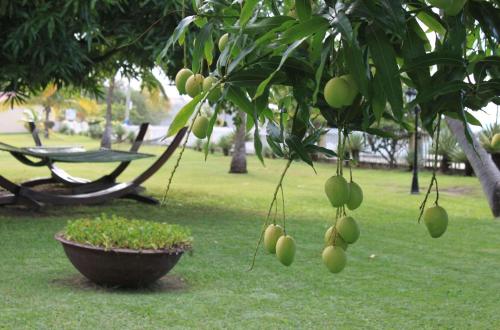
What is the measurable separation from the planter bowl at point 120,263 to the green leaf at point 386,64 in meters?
3.47

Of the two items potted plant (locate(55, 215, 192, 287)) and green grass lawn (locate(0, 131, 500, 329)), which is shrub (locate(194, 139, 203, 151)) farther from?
potted plant (locate(55, 215, 192, 287))

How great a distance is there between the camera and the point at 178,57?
739 cm

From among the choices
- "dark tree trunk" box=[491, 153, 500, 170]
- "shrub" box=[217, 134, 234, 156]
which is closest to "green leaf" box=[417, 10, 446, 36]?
"dark tree trunk" box=[491, 153, 500, 170]

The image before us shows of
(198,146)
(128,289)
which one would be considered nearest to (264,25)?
(128,289)

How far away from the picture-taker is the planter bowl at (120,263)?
420 centimetres

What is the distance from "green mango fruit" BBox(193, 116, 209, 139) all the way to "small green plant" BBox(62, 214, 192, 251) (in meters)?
3.30

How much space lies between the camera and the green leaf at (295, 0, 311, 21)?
0.89m

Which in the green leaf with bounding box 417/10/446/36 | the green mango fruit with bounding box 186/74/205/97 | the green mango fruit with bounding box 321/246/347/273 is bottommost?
the green mango fruit with bounding box 321/246/347/273

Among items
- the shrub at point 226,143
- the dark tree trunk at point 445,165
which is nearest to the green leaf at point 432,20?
the dark tree trunk at point 445,165

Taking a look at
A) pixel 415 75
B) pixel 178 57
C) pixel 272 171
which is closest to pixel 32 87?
pixel 178 57

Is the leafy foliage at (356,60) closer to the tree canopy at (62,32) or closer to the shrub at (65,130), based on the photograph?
the tree canopy at (62,32)

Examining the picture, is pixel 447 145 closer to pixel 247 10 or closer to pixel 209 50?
pixel 209 50

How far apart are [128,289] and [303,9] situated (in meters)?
3.79

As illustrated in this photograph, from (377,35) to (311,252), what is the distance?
17.6 ft
